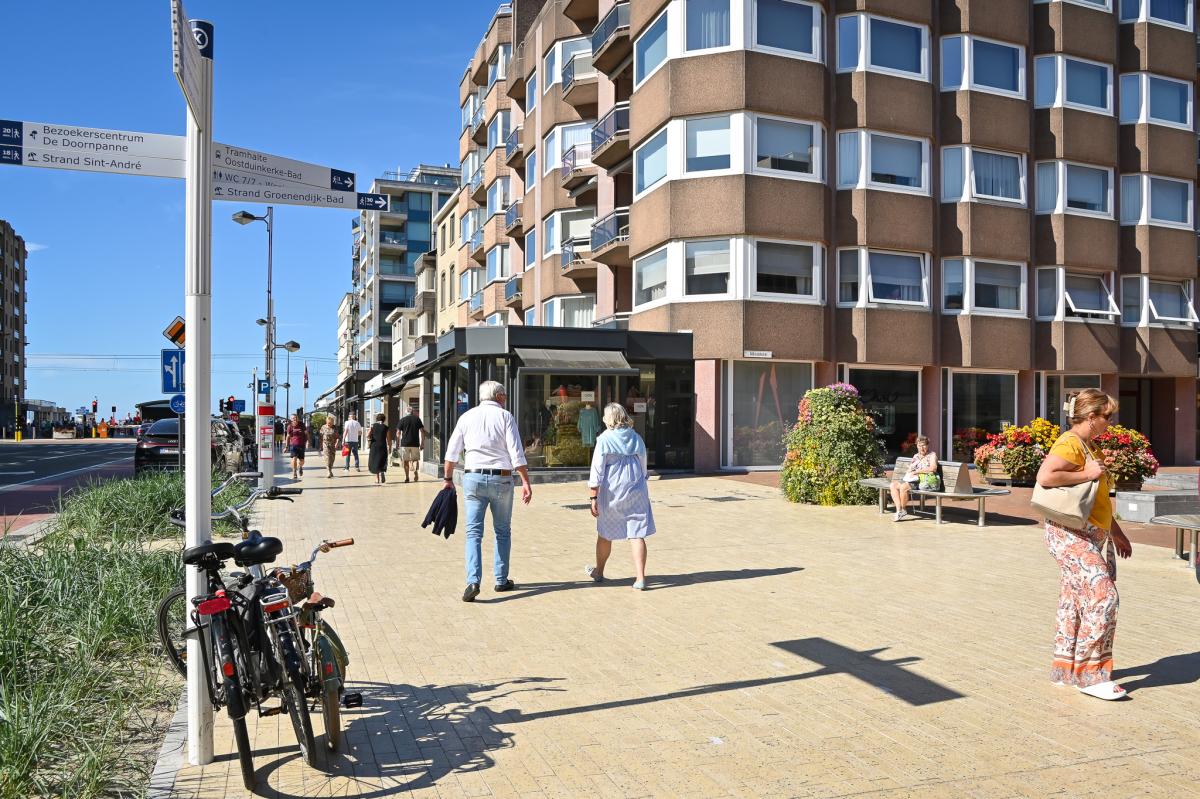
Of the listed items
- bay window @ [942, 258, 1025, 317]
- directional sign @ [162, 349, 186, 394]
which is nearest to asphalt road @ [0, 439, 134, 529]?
directional sign @ [162, 349, 186, 394]

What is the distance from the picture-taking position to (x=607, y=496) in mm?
8328

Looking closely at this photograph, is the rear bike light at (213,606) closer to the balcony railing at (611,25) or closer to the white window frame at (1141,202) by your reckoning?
the balcony railing at (611,25)

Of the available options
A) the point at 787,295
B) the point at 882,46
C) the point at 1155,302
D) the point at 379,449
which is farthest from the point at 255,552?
the point at 1155,302

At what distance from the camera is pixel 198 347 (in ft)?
13.8

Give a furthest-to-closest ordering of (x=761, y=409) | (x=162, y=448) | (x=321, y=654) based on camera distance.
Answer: (x=761, y=409), (x=162, y=448), (x=321, y=654)

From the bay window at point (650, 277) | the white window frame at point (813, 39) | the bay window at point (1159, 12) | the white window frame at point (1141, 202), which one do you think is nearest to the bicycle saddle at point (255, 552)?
the bay window at point (650, 277)

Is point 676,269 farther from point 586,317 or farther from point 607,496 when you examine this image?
point 607,496

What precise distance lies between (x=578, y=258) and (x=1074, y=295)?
1547 centimetres

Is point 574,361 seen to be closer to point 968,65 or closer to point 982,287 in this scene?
point 982,287

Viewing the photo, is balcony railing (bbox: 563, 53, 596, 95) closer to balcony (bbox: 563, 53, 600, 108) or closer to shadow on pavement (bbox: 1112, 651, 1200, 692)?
balcony (bbox: 563, 53, 600, 108)

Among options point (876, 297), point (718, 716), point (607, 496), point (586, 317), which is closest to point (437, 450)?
point (586, 317)

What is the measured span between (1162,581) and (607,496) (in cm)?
537

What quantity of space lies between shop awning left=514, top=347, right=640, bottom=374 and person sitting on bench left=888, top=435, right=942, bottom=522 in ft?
29.0

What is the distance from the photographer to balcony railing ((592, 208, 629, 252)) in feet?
87.8
